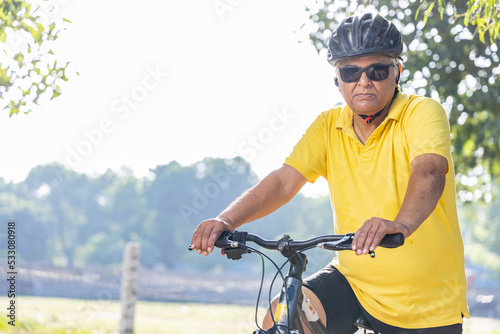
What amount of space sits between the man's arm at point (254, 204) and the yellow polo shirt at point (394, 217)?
26cm

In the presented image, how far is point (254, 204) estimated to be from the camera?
3410 millimetres

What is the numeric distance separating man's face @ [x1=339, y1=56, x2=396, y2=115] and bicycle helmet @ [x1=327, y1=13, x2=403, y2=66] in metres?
0.04

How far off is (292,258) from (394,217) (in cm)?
67

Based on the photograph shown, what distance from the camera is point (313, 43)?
30.0ft

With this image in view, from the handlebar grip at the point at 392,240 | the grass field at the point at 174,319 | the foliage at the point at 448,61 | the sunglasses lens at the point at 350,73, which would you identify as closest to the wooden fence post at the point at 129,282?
the foliage at the point at 448,61

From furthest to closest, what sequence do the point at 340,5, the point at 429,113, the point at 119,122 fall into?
1. the point at 119,122
2. the point at 340,5
3. the point at 429,113

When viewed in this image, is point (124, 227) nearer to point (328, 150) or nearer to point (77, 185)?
point (77, 185)

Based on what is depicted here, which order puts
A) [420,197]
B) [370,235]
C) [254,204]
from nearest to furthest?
[370,235]
[420,197]
[254,204]

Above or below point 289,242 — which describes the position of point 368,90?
above

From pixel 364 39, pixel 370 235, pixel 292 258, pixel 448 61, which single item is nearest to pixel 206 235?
pixel 292 258

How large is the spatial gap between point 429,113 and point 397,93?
1.07ft

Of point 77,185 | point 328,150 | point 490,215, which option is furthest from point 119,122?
point 328,150

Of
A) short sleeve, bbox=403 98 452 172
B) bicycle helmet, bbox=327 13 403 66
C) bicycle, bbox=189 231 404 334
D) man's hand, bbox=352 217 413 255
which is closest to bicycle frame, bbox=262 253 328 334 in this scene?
bicycle, bbox=189 231 404 334

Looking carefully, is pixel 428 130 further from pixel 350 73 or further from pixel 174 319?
pixel 174 319
